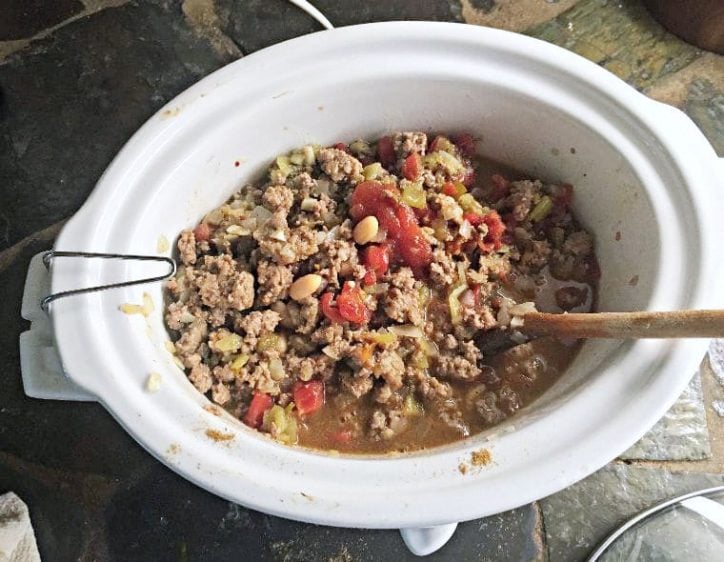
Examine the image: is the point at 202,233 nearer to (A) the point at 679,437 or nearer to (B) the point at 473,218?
(B) the point at 473,218

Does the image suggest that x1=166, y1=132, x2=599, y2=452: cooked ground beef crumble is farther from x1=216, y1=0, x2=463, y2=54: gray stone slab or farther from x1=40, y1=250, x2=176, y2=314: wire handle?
x1=216, y1=0, x2=463, y2=54: gray stone slab

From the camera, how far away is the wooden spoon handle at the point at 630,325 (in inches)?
35.9

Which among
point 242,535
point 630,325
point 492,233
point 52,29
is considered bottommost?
point 242,535

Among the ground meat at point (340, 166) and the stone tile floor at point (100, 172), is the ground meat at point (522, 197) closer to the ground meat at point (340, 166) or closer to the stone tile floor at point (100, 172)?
the ground meat at point (340, 166)

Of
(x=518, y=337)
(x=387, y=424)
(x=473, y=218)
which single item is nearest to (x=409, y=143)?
(x=473, y=218)

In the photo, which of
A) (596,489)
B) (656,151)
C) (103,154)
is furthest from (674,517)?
(103,154)

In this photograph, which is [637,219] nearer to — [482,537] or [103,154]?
[482,537]

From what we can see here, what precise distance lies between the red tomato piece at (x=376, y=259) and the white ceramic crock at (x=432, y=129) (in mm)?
262

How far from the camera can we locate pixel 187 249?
1.20 metres

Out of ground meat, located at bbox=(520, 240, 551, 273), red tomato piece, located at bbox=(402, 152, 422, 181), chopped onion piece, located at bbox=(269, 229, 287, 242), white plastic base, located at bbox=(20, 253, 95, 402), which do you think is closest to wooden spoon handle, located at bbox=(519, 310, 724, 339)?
ground meat, located at bbox=(520, 240, 551, 273)

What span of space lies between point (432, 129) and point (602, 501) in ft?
2.79

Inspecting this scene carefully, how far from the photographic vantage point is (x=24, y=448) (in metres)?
1.44

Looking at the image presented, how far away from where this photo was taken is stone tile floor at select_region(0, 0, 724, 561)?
55.0 inches

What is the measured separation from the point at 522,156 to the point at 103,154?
97cm
